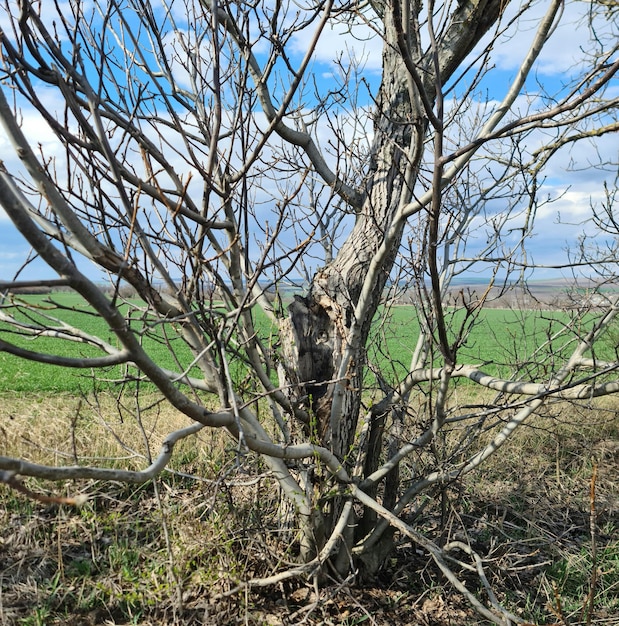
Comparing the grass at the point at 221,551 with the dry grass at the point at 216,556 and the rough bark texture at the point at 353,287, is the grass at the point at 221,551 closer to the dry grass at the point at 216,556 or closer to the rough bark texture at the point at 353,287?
the dry grass at the point at 216,556

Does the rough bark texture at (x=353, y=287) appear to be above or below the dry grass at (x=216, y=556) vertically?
above

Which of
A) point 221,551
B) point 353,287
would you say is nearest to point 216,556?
point 221,551

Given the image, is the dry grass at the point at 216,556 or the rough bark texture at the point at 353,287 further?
the dry grass at the point at 216,556

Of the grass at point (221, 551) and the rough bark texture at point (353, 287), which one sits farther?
the grass at point (221, 551)

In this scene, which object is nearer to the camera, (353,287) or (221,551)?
(353,287)

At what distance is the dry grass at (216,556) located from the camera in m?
3.43

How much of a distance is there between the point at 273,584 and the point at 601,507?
145 inches

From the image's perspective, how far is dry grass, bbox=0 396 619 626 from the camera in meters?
3.43

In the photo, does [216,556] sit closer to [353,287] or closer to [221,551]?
[221,551]

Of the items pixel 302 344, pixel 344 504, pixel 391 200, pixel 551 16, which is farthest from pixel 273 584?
pixel 551 16

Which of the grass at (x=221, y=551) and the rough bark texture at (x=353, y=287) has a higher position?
the rough bark texture at (x=353, y=287)

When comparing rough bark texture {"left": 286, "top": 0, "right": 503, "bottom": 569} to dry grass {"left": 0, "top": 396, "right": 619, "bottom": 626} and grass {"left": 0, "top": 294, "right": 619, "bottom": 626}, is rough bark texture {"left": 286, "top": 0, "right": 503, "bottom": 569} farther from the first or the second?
dry grass {"left": 0, "top": 396, "right": 619, "bottom": 626}

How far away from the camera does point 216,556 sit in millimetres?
3479

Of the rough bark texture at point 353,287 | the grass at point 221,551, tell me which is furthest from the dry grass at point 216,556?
the rough bark texture at point 353,287
